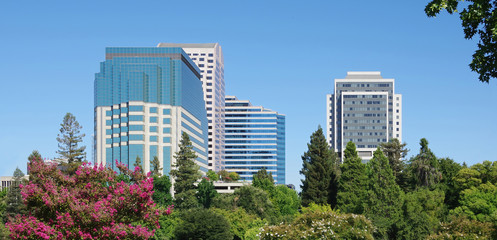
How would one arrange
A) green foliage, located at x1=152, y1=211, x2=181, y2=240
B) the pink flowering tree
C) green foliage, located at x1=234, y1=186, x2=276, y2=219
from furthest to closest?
green foliage, located at x1=234, y1=186, x2=276, y2=219
green foliage, located at x1=152, y1=211, x2=181, y2=240
the pink flowering tree

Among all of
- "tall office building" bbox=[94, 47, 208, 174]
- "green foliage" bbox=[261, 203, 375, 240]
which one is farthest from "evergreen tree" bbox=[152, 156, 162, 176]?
"green foliage" bbox=[261, 203, 375, 240]

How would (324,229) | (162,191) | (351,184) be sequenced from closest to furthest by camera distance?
(324,229) < (351,184) < (162,191)

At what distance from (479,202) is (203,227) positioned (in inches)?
1481

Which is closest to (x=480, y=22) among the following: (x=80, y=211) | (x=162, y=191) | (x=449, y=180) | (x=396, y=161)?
(x=80, y=211)

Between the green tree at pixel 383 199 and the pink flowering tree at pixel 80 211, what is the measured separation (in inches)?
2026

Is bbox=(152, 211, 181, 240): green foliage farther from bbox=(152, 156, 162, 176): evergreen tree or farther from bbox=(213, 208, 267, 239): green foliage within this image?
bbox=(152, 156, 162, 176): evergreen tree

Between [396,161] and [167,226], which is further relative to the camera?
[396,161]

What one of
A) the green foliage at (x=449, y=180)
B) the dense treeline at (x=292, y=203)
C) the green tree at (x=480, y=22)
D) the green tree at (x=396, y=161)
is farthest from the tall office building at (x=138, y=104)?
the green tree at (x=480, y=22)

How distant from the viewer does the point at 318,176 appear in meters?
104

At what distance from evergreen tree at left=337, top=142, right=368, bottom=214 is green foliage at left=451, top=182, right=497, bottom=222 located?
44.7 ft

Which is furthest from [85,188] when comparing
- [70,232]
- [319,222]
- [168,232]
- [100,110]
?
[100,110]

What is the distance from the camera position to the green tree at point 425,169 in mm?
106787

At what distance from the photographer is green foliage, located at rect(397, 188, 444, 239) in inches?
3103

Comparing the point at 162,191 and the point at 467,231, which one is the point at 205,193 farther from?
the point at 467,231
